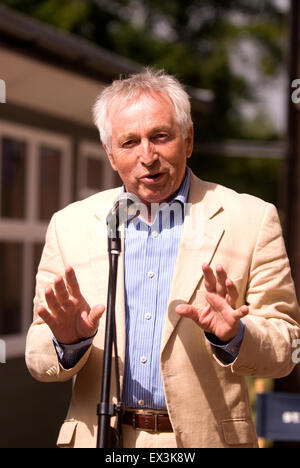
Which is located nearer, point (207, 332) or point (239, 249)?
point (207, 332)

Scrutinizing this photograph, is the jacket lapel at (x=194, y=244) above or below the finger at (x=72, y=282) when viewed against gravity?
above

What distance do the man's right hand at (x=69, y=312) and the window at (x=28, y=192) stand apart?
4026 millimetres

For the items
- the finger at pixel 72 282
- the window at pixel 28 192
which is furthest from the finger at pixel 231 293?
the window at pixel 28 192

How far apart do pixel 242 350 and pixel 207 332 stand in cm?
11

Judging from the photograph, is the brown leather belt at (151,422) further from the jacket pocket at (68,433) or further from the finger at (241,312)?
the finger at (241,312)

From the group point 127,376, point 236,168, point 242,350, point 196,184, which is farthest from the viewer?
point 236,168

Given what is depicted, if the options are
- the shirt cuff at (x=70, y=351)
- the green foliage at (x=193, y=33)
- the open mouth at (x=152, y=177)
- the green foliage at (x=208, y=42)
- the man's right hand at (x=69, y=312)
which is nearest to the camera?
the man's right hand at (x=69, y=312)

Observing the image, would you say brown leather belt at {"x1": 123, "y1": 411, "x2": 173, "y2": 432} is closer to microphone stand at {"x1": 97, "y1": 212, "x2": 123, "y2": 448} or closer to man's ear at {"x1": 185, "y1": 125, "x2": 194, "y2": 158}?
microphone stand at {"x1": 97, "y1": 212, "x2": 123, "y2": 448}

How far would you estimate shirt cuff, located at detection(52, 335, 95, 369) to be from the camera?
7.97 ft

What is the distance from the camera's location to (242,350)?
233 centimetres

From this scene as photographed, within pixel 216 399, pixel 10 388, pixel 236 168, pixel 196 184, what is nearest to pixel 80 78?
pixel 10 388

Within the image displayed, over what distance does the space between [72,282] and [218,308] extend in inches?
15.9

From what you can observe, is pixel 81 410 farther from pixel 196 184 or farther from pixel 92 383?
pixel 196 184

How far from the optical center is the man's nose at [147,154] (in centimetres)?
251
